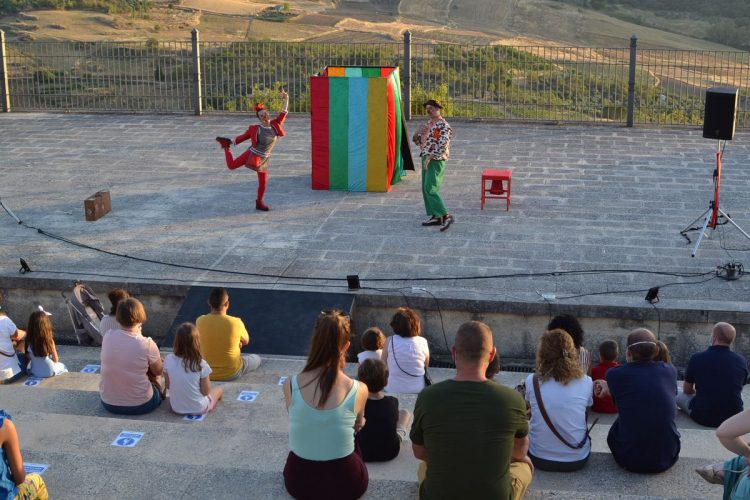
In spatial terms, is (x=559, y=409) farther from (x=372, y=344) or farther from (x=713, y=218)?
(x=713, y=218)

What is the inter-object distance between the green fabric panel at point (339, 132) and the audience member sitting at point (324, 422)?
8.57 metres

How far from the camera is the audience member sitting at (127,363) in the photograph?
7.53m

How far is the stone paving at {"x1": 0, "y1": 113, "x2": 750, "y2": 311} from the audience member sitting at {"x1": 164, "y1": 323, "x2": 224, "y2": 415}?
334 cm

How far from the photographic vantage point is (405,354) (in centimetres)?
803

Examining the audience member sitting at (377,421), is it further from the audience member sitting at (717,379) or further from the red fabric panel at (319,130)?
the red fabric panel at (319,130)

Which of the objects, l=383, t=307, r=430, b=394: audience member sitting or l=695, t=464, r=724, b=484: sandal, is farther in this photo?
l=383, t=307, r=430, b=394: audience member sitting

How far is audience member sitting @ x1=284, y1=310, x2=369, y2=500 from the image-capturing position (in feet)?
17.6

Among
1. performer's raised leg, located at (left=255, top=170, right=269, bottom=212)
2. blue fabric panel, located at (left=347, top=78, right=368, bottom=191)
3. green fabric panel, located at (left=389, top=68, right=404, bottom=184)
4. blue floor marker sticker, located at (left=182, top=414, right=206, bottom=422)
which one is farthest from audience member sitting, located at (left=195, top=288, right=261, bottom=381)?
green fabric panel, located at (left=389, top=68, right=404, bottom=184)

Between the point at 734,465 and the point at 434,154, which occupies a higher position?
the point at 434,154

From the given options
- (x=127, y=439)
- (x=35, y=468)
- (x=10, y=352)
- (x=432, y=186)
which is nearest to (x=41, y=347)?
(x=10, y=352)

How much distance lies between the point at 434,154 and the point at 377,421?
21.3 ft

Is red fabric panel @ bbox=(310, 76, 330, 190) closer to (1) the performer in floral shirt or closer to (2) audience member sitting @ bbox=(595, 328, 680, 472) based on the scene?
(1) the performer in floral shirt

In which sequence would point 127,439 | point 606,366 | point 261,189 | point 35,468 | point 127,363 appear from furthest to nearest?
point 261,189
point 606,366
point 127,363
point 127,439
point 35,468

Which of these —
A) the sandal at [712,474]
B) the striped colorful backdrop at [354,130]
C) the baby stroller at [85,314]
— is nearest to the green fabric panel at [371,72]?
the striped colorful backdrop at [354,130]
